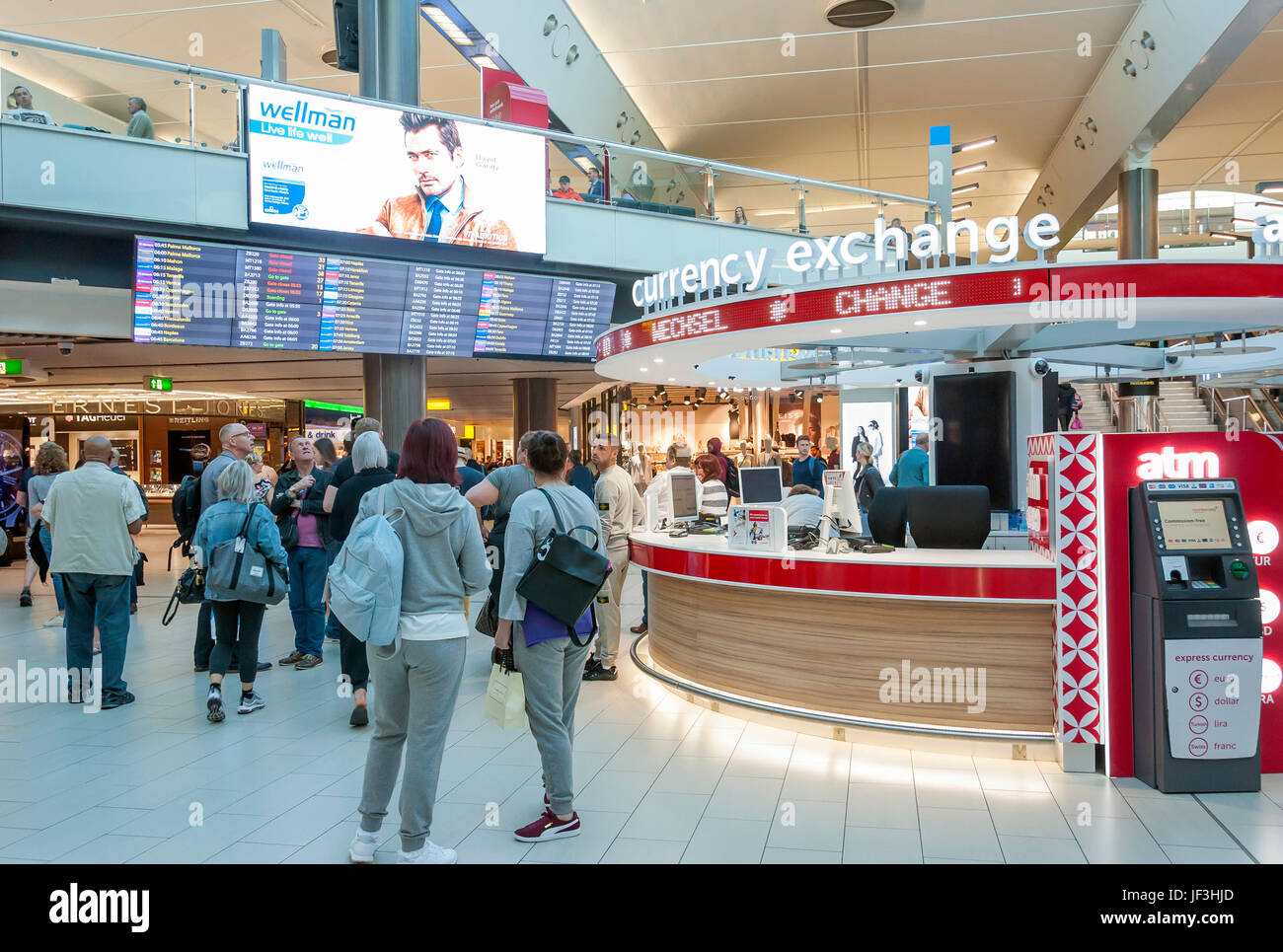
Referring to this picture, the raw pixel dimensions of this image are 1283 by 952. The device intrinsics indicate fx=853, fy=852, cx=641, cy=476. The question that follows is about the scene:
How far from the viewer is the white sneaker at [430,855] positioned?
9.64 ft

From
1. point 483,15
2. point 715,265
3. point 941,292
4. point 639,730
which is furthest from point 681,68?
point 639,730

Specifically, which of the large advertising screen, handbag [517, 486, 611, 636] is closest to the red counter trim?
handbag [517, 486, 611, 636]

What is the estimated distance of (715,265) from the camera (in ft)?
20.0

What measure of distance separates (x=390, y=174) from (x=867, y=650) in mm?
5974

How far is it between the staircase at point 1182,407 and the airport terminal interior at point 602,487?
216 cm

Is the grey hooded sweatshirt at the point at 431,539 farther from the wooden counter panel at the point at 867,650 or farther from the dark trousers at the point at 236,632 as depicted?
the dark trousers at the point at 236,632

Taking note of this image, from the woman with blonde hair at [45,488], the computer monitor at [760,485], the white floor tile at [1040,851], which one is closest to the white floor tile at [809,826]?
the white floor tile at [1040,851]

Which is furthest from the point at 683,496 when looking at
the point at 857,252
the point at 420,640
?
the point at 420,640

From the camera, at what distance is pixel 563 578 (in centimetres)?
312

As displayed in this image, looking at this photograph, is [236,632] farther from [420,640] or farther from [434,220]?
[434,220]

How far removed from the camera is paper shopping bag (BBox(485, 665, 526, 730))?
10.4 ft

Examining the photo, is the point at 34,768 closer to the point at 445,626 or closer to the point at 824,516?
the point at 445,626

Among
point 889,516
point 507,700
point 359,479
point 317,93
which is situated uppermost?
point 317,93
